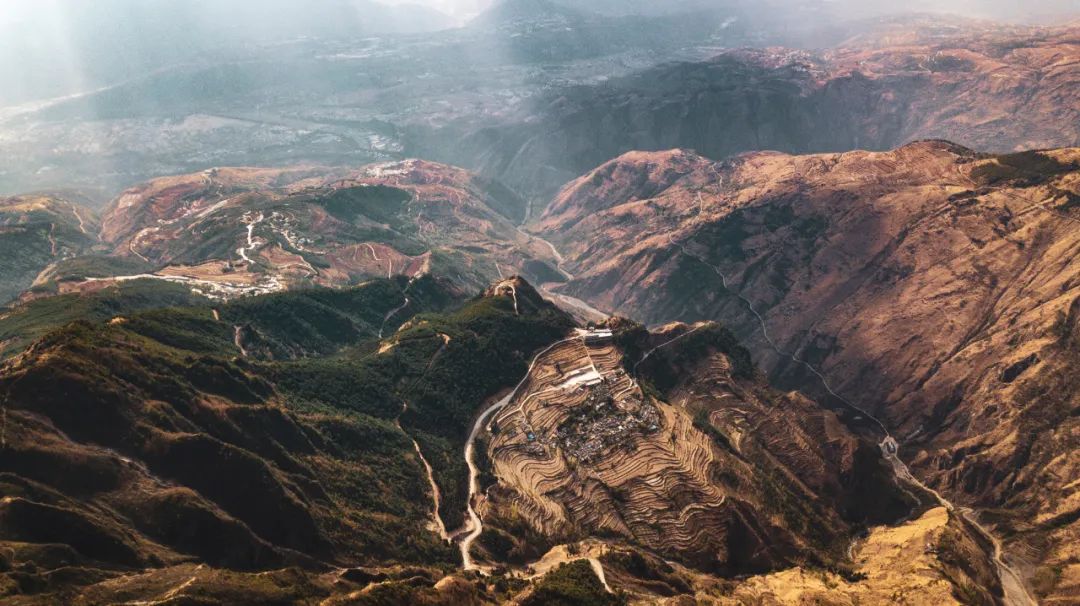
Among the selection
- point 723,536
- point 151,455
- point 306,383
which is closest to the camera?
point 151,455

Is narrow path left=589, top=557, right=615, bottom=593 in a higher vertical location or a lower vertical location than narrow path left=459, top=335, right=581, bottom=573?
higher

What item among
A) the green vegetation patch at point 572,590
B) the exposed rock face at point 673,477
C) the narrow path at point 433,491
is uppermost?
the green vegetation patch at point 572,590

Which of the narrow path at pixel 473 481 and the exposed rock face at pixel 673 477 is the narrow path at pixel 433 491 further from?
the exposed rock face at pixel 673 477

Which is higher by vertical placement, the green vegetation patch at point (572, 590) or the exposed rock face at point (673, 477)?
the green vegetation patch at point (572, 590)

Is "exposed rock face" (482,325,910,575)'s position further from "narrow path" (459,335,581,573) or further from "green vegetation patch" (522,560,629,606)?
"green vegetation patch" (522,560,629,606)

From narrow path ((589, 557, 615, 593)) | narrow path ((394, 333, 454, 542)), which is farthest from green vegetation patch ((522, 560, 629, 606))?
narrow path ((394, 333, 454, 542))

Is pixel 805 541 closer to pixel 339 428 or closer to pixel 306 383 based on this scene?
pixel 339 428

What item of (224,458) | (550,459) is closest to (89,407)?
(224,458)

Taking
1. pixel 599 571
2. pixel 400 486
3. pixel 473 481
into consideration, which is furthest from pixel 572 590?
pixel 473 481

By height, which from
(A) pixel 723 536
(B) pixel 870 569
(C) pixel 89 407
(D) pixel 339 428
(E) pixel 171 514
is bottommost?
(B) pixel 870 569

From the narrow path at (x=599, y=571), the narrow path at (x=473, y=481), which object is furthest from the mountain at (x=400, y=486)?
the narrow path at (x=599, y=571)

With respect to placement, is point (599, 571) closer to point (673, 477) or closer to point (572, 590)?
point (572, 590)
